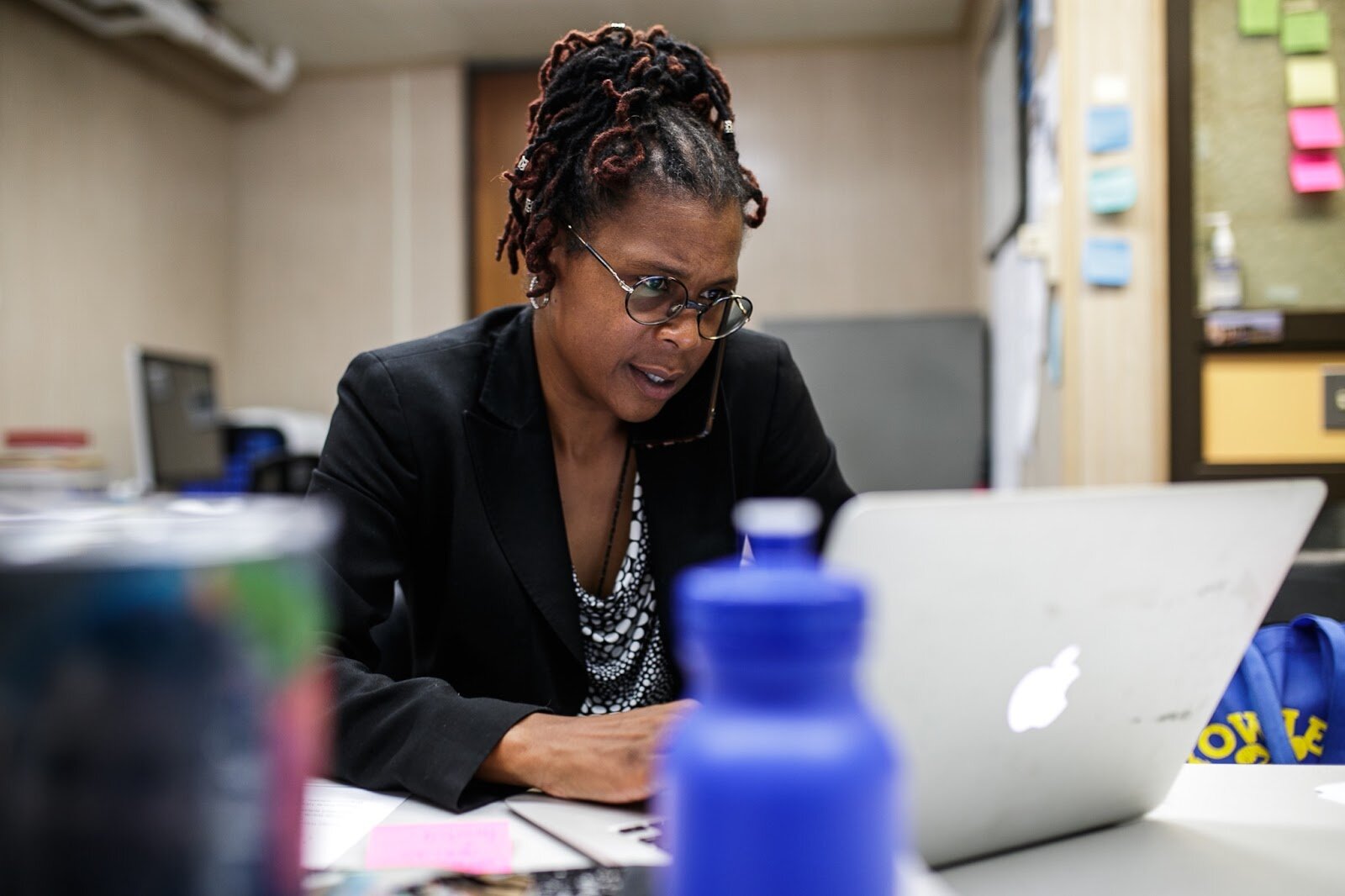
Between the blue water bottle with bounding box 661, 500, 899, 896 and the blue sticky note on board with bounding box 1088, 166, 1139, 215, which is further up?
the blue sticky note on board with bounding box 1088, 166, 1139, 215

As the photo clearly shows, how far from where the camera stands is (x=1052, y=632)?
1.90ft

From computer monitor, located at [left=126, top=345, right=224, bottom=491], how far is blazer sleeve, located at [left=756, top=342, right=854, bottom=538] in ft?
9.53

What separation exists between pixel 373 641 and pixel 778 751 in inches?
32.7

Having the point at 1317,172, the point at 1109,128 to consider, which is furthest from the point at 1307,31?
the point at 1109,128

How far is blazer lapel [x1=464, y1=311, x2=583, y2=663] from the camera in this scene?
3.67ft

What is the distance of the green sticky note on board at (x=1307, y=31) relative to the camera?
1978 mm

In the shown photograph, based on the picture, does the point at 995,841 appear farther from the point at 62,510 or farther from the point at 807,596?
the point at 62,510

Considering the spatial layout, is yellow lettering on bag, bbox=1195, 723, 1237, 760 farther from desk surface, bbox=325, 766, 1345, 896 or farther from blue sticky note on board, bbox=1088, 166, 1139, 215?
blue sticky note on board, bbox=1088, 166, 1139, 215

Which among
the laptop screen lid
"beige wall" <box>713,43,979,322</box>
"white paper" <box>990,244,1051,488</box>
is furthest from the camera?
"beige wall" <box>713,43,979,322</box>

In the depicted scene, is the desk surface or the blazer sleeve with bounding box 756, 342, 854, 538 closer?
the desk surface

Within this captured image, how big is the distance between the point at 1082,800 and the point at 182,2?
4.21 metres

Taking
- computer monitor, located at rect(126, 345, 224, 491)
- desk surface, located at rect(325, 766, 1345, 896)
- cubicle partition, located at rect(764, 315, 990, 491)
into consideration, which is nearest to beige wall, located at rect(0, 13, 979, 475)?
computer monitor, located at rect(126, 345, 224, 491)

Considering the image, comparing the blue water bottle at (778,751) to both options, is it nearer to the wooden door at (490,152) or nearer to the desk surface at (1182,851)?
the desk surface at (1182,851)

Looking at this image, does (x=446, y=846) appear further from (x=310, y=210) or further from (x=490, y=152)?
(x=310, y=210)
